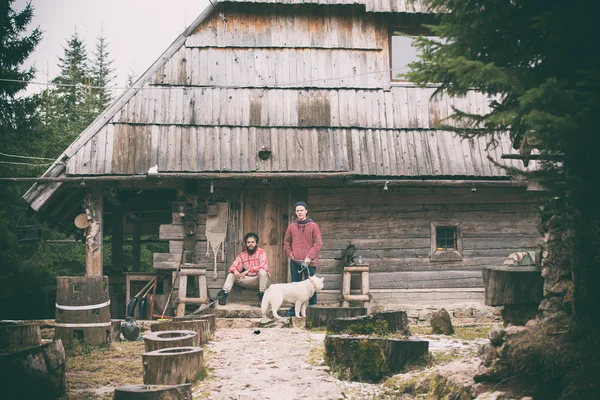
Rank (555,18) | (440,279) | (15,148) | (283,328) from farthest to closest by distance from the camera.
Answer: (15,148), (440,279), (283,328), (555,18)

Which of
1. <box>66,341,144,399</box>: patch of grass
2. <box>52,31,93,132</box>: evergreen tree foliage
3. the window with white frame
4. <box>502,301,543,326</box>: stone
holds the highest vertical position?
<box>52,31,93,132</box>: evergreen tree foliage

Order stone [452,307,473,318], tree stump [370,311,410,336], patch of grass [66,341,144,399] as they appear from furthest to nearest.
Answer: stone [452,307,473,318] < tree stump [370,311,410,336] < patch of grass [66,341,144,399]

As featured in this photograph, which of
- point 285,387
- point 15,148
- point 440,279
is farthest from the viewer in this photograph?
point 15,148

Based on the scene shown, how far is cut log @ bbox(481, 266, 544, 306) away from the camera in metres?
5.28

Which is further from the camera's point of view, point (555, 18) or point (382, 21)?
point (382, 21)

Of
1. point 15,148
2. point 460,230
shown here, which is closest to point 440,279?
point 460,230

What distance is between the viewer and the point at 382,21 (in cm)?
1371

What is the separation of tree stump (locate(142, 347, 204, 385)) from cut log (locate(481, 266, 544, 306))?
2.78 m

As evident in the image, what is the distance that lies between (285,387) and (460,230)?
26.0ft

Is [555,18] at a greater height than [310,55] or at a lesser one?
lesser

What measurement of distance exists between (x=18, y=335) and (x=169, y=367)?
100 inches

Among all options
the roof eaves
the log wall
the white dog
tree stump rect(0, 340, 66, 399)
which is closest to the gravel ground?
the white dog

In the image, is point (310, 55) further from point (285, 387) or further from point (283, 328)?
point (285, 387)

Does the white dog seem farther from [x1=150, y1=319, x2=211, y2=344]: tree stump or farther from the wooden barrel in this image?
the wooden barrel
